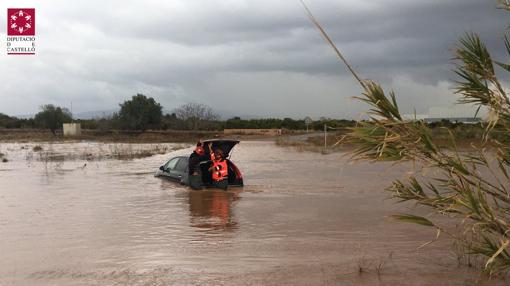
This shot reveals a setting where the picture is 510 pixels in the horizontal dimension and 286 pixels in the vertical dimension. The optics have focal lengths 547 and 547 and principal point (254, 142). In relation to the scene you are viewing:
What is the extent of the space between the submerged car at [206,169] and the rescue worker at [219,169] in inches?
7.5

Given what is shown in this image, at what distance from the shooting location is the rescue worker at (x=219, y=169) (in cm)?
1585

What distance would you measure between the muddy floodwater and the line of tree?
192ft

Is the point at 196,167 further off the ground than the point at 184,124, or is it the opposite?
the point at 184,124

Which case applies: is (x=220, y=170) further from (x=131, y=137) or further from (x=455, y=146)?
(x=131, y=137)

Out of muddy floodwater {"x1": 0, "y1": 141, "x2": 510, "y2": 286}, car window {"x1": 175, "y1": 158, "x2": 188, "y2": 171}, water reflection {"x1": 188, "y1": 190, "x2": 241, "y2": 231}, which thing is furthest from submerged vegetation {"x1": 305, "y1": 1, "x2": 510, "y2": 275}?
car window {"x1": 175, "y1": 158, "x2": 188, "y2": 171}

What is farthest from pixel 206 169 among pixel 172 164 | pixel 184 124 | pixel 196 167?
pixel 184 124

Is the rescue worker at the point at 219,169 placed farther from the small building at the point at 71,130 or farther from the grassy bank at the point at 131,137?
the small building at the point at 71,130

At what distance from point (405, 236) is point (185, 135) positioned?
62.0 meters

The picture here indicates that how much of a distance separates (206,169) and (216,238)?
6.77 meters

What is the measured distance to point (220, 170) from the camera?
53.0 feet

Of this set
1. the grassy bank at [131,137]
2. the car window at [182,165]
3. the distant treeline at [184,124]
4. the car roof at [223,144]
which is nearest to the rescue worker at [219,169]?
the car roof at [223,144]

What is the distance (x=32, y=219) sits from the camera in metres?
12.8

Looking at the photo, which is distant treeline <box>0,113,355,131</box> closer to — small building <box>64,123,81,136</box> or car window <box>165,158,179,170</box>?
small building <box>64,123,81,136</box>

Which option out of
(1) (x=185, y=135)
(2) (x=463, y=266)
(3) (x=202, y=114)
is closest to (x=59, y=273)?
(2) (x=463, y=266)
